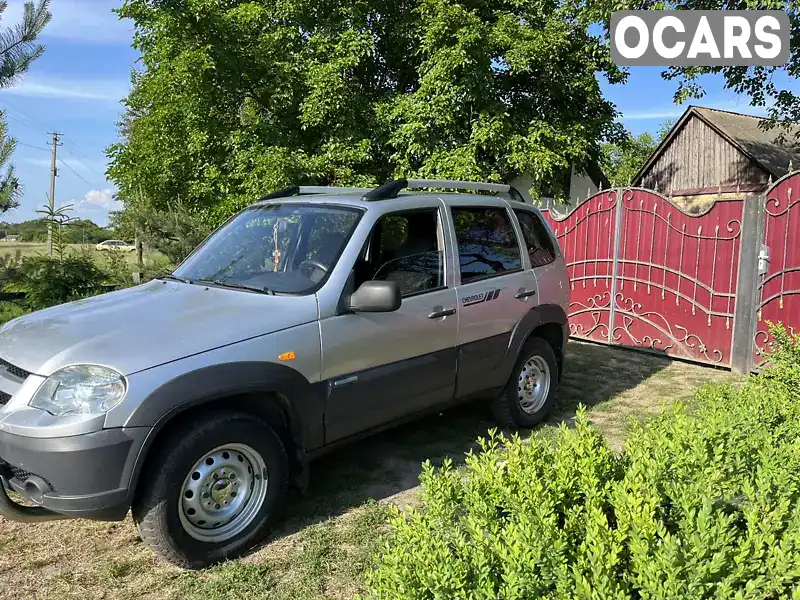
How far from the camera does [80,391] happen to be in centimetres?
311

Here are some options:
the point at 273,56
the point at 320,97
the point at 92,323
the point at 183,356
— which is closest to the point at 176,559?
the point at 183,356

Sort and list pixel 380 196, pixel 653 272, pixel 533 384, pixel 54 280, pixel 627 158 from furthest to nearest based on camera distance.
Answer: pixel 627 158 < pixel 653 272 < pixel 54 280 < pixel 533 384 < pixel 380 196

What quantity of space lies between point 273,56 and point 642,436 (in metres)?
13.1

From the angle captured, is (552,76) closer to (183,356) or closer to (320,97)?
(320,97)

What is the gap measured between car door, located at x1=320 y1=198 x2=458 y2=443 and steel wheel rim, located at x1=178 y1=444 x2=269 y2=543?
1.86 ft

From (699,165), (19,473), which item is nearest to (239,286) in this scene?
(19,473)

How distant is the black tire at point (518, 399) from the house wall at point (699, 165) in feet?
68.1

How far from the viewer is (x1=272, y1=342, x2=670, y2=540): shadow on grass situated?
4262 mm

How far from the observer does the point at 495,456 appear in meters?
2.49

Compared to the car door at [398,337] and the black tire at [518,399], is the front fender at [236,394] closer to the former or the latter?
the car door at [398,337]

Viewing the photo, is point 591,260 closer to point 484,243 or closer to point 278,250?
point 484,243

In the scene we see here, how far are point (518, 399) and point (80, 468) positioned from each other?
367cm

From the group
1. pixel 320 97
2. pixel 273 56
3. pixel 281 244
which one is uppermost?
pixel 273 56

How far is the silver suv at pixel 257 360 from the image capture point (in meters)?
3.10
